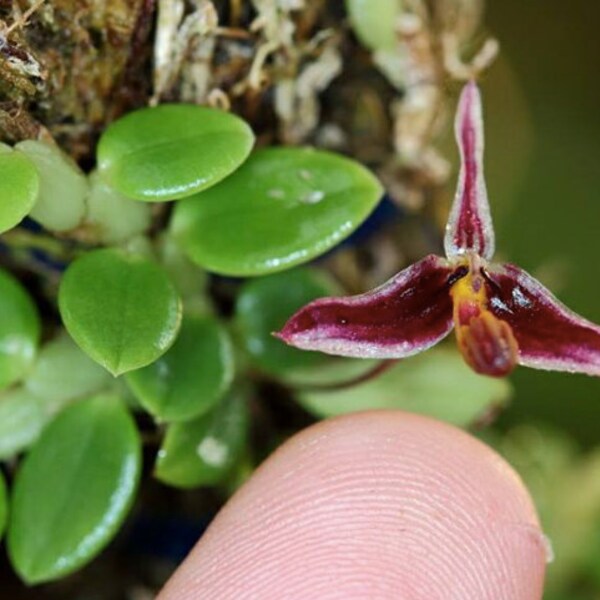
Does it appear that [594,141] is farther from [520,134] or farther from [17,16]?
[17,16]

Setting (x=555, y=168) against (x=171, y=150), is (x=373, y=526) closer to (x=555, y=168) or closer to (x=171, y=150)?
(x=171, y=150)

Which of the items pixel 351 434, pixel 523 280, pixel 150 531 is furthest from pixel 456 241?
pixel 150 531

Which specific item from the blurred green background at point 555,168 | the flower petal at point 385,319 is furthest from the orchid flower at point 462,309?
the blurred green background at point 555,168

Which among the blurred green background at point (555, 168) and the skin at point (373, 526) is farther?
the blurred green background at point (555, 168)

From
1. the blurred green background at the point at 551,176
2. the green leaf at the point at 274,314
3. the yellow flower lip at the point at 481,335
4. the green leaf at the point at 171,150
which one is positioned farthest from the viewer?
the blurred green background at the point at 551,176

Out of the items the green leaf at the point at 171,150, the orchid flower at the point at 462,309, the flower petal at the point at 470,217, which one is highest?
the green leaf at the point at 171,150

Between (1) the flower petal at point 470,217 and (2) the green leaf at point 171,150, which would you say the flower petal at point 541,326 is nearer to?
(1) the flower petal at point 470,217

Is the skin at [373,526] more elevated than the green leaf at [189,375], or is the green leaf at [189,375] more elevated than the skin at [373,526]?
the green leaf at [189,375]

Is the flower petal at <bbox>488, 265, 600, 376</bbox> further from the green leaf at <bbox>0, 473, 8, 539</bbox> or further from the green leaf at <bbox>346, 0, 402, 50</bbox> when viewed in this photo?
the green leaf at <bbox>0, 473, 8, 539</bbox>
